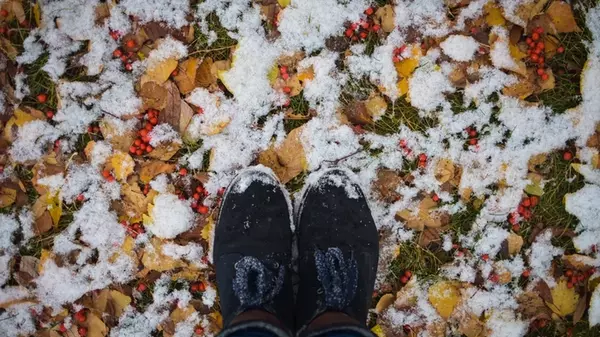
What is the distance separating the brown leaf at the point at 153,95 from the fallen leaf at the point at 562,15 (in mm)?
1681

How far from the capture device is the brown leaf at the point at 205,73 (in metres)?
2.00

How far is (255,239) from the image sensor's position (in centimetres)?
201

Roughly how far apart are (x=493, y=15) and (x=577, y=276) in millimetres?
1201

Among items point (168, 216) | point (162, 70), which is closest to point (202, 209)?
point (168, 216)

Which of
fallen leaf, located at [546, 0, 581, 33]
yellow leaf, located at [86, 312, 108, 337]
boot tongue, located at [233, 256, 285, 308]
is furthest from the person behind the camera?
yellow leaf, located at [86, 312, 108, 337]

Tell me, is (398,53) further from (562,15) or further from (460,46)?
(562,15)

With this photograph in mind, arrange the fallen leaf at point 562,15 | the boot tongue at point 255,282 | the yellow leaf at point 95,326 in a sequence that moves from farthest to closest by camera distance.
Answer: the yellow leaf at point 95,326 < the fallen leaf at point 562,15 < the boot tongue at point 255,282

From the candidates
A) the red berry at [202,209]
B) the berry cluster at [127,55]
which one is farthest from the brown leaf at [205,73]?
the red berry at [202,209]

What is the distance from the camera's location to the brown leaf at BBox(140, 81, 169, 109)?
6.56 feet

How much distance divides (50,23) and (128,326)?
137cm

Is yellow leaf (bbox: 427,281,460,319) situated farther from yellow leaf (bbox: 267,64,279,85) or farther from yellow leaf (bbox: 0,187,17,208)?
yellow leaf (bbox: 0,187,17,208)

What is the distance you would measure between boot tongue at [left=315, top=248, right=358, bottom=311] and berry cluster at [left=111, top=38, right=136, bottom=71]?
3.75ft

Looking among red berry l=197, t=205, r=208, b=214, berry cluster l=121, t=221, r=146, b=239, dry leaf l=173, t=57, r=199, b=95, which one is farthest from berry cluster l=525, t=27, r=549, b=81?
berry cluster l=121, t=221, r=146, b=239

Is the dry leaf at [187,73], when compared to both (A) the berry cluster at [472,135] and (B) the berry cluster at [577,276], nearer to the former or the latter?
(A) the berry cluster at [472,135]
